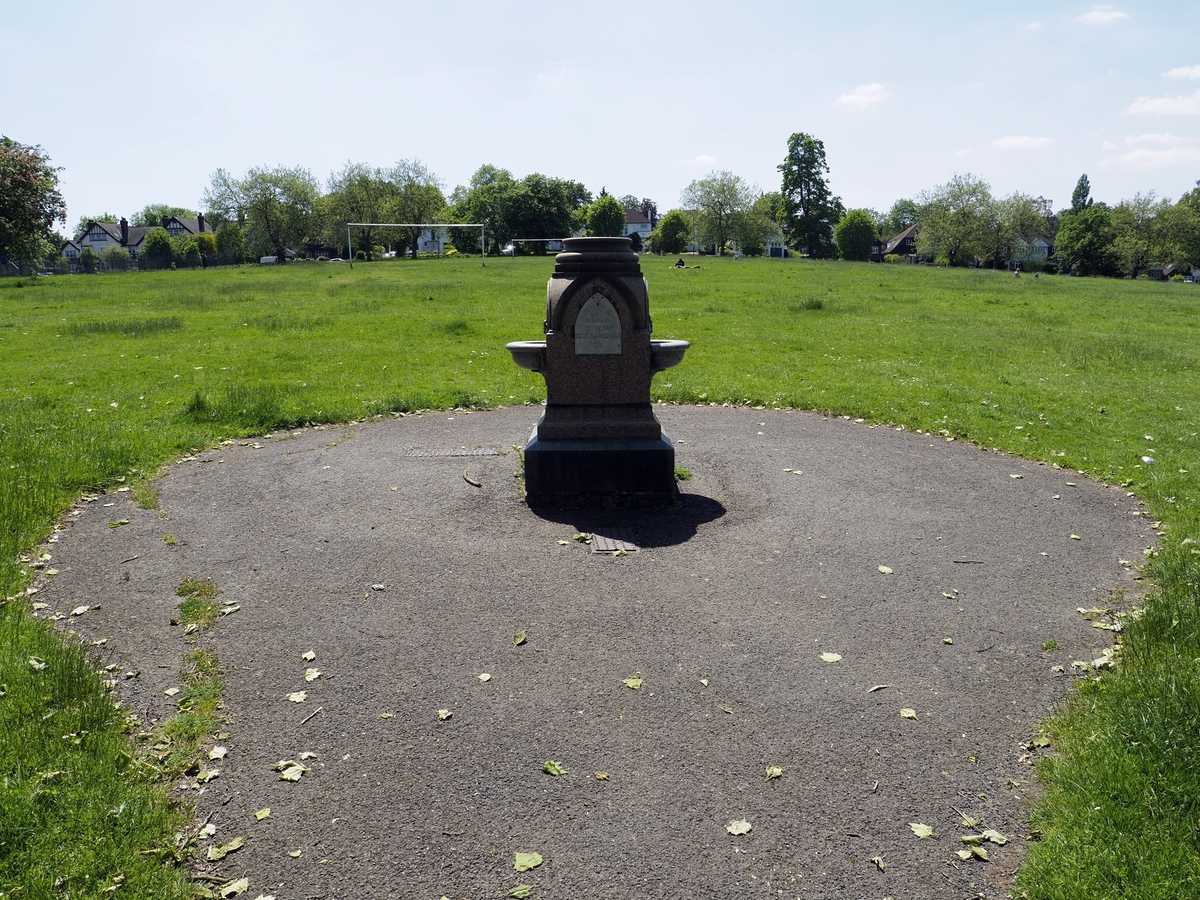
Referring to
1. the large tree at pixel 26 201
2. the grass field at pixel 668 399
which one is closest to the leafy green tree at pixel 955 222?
the grass field at pixel 668 399

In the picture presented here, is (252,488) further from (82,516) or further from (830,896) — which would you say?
(830,896)

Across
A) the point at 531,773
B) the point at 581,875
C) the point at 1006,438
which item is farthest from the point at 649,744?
the point at 1006,438

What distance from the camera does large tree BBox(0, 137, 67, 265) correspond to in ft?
145

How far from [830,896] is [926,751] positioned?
122 centimetres

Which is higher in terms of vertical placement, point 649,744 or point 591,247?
point 591,247

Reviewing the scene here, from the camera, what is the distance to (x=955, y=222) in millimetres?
84688

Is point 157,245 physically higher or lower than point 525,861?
higher

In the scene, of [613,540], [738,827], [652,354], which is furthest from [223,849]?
[652,354]

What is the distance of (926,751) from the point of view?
434cm

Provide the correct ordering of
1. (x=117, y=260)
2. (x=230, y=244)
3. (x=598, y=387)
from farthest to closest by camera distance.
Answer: (x=117, y=260)
(x=230, y=244)
(x=598, y=387)

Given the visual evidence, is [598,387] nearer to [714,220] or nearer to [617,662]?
[617,662]

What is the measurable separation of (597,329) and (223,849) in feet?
18.4

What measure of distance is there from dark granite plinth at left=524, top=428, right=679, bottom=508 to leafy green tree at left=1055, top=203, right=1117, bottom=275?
90.5 meters

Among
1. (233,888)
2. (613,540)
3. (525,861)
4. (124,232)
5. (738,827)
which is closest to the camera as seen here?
(233,888)
